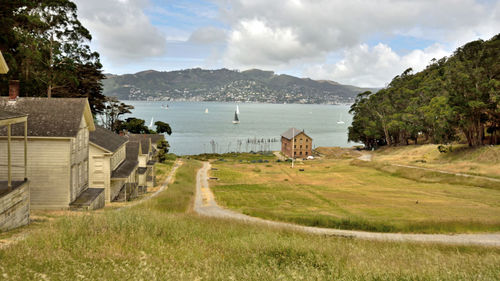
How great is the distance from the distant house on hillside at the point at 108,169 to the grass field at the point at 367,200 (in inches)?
435

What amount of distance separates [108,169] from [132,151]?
1299cm

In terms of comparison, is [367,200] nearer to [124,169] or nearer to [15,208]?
[124,169]

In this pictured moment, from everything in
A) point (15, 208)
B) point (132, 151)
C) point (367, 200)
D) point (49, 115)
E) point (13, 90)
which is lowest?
point (367, 200)

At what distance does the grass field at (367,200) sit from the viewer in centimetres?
2547

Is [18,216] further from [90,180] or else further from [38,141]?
[90,180]

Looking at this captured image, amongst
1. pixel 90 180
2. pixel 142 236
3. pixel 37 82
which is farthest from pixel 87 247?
pixel 37 82

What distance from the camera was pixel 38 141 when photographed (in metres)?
21.6

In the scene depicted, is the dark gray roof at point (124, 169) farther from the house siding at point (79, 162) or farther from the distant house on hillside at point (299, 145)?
the distant house on hillside at point (299, 145)

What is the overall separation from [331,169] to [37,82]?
59.6 meters

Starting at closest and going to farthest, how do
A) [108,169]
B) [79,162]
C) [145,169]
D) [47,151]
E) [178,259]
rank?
[178,259], [47,151], [79,162], [108,169], [145,169]

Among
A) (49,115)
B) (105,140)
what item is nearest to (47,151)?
(49,115)

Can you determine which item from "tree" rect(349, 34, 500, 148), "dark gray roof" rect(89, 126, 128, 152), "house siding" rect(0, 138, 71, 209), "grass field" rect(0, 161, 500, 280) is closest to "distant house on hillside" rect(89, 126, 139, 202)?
"dark gray roof" rect(89, 126, 128, 152)

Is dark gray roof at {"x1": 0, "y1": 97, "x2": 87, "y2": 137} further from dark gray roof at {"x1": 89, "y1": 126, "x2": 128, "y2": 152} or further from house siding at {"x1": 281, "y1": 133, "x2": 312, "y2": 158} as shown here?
house siding at {"x1": 281, "y1": 133, "x2": 312, "y2": 158}

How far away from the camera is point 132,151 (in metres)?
42.4
